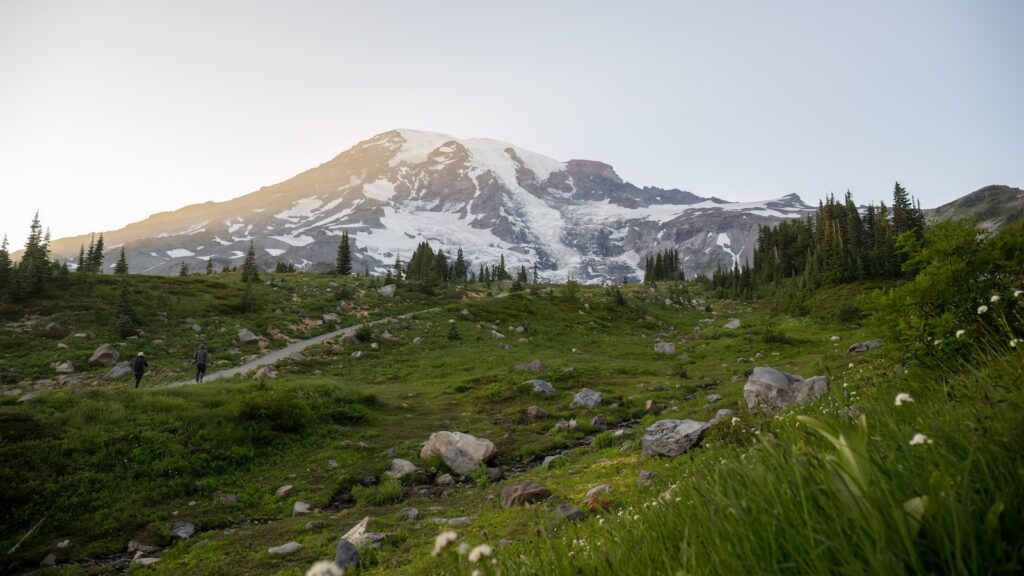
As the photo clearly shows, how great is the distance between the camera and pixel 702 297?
314ft

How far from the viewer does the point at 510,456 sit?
49.4ft

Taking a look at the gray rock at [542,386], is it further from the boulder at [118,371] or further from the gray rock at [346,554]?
the boulder at [118,371]

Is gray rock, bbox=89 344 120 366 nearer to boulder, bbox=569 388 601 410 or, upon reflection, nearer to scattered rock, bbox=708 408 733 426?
boulder, bbox=569 388 601 410

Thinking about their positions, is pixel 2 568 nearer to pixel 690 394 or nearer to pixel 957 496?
pixel 957 496

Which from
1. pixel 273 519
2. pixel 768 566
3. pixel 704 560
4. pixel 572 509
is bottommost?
pixel 273 519

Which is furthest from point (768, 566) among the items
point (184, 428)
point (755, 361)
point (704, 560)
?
point (755, 361)

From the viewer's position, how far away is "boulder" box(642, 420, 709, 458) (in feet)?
37.6

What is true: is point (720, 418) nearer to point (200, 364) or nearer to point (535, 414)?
point (535, 414)

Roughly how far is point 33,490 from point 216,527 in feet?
14.4

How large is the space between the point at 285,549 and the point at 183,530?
3.43 metres

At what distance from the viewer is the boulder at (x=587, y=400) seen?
20.3 metres

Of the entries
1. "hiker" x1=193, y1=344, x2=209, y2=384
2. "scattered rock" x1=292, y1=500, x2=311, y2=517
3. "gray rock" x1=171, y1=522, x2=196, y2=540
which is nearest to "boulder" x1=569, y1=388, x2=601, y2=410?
"scattered rock" x1=292, y1=500, x2=311, y2=517

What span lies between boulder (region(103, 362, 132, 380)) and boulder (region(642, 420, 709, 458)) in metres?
27.9

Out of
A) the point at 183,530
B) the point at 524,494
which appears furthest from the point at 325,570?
the point at 183,530
